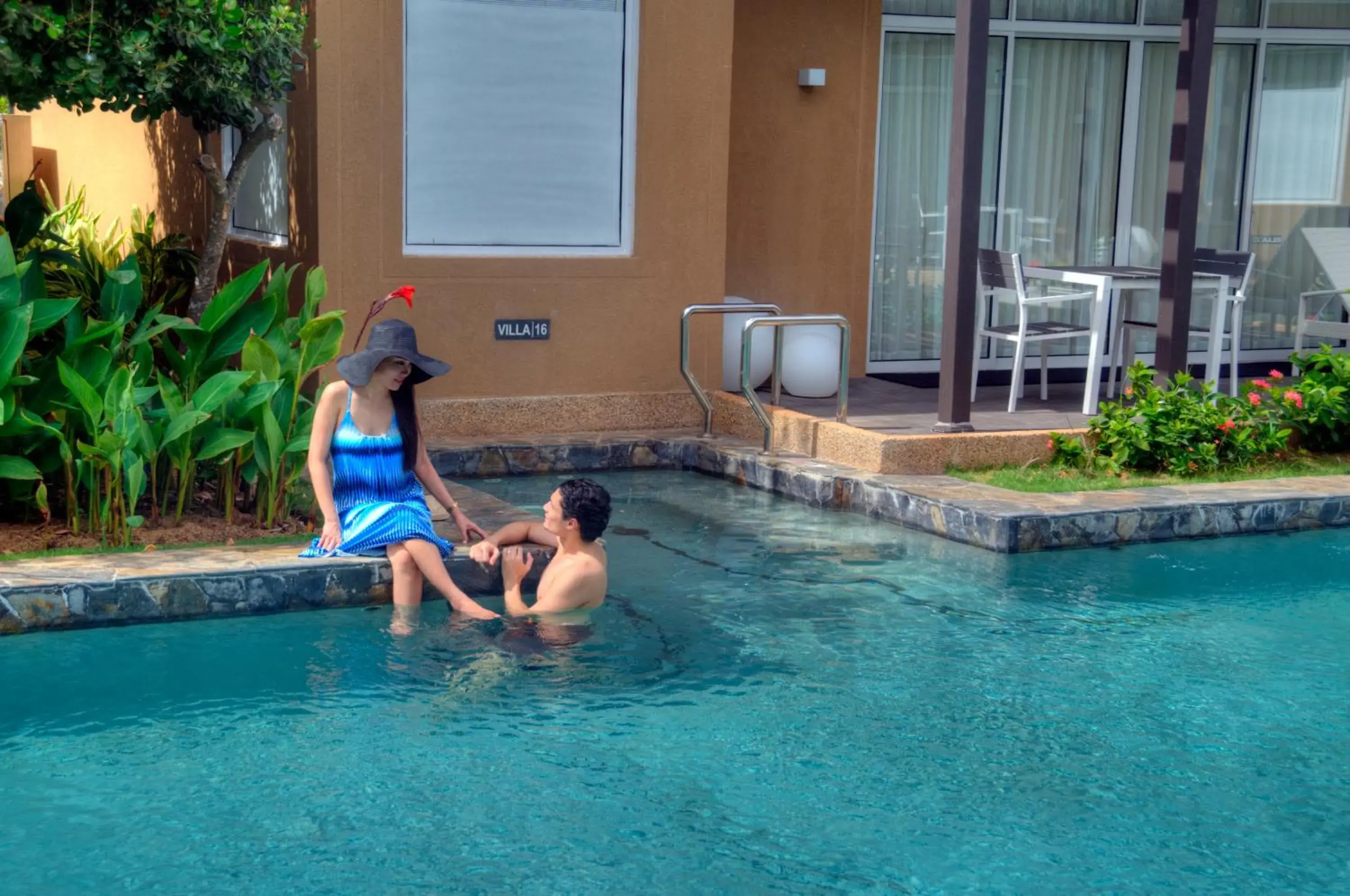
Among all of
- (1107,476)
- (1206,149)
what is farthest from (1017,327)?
(1206,149)

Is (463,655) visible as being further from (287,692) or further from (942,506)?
(942,506)

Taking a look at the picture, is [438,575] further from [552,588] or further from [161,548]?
[161,548]

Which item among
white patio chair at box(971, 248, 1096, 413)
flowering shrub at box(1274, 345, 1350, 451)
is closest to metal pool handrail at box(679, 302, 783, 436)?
white patio chair at box(971, 248, 1096, 413)

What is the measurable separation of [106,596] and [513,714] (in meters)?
1.80

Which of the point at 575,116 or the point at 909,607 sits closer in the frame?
the point at 909,607

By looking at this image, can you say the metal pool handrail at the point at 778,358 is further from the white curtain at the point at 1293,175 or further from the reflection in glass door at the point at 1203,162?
the white curtain at the point at 1293,175

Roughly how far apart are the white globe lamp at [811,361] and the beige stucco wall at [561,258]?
1.68 feet

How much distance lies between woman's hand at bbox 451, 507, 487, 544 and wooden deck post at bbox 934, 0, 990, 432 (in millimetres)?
3248

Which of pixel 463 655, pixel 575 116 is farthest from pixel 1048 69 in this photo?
pixel 463 655

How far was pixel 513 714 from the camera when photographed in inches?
210

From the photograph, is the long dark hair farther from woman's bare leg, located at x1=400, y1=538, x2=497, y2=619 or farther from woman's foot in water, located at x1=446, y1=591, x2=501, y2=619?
woman's foot in water, located at x1=446, y1=591, x2=501, y2=619

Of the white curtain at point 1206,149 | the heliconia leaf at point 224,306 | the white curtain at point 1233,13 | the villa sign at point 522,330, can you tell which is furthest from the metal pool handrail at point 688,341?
the white curtain at point 1233,13

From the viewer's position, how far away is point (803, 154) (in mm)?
11461

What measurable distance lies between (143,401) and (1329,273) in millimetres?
9012
